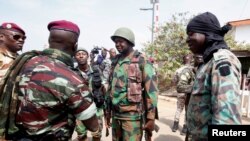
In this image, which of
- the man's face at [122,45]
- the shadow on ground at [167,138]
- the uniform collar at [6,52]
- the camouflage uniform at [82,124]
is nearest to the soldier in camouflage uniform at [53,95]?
the man's face at [122,45]

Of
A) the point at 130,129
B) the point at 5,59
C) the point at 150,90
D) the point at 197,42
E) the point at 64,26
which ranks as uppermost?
the point at 64,26

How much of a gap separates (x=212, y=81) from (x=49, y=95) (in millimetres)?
1132

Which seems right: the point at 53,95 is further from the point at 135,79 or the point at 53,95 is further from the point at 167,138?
the point at 167,138

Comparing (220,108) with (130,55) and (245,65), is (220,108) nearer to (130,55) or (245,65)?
(130,55)

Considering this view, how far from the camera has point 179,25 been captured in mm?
14094

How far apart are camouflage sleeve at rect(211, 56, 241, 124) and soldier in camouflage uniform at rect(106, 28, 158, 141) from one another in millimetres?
1656

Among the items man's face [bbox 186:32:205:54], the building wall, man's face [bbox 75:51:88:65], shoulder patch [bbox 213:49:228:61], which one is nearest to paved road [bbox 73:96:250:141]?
man's face [bbox 75:51:88:65]

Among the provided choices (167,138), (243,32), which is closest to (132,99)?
(167,138)

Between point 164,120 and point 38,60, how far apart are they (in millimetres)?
6254

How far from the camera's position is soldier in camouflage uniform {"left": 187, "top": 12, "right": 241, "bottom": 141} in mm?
1618

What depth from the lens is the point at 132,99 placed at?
10.8 ft

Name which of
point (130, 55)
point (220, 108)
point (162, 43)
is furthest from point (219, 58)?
point (162, 43)

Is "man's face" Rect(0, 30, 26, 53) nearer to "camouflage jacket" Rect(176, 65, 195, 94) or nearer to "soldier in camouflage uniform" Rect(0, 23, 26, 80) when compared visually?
"soldier in camouflage uniform" Rect(0, 23, 26, 80)

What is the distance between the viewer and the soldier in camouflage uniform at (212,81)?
1618 mm
